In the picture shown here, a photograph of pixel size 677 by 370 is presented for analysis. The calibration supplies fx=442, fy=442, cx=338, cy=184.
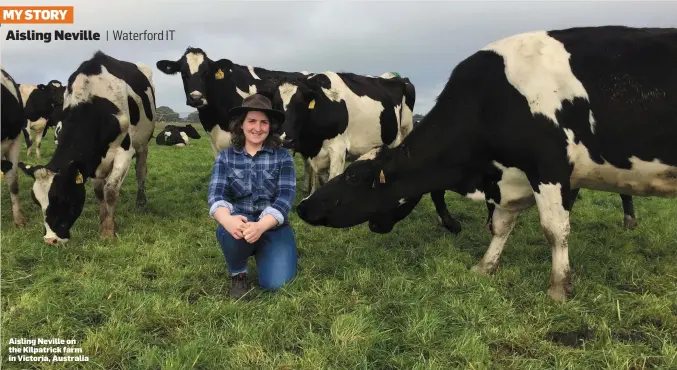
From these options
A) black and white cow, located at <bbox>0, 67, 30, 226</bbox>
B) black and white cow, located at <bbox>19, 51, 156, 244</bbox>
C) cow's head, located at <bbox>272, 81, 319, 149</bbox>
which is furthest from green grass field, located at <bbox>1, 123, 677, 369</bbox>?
cow's head, located at <bbox>272, 81, 319, 149</bbox>

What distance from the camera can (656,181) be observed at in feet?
13.7

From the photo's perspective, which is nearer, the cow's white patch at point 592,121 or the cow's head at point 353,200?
the cow's white patch at point 592,121

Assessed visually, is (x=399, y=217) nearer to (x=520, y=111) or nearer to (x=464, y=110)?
(x=464, y=110)

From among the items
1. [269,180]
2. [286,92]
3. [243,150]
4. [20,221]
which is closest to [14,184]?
[20,221]

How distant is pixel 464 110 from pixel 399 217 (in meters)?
1.44

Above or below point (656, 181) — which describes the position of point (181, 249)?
below

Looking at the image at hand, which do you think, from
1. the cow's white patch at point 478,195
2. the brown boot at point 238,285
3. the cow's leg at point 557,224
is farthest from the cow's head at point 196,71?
the cow's leg at point 557,224

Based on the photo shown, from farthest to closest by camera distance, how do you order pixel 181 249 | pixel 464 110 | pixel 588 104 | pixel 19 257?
pixel 181 249
pixel 19 257
pixel 464 110
pixel 588 104

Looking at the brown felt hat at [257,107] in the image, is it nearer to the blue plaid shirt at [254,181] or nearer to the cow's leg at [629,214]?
the blue plaid shirt at [254,181]

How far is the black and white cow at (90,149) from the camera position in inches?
228

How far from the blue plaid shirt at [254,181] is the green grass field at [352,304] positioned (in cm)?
79

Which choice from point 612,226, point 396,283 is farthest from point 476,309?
point 612,226

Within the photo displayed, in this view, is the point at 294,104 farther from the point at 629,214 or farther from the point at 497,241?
the point at 629,214

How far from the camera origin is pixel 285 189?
4406 millimetres
